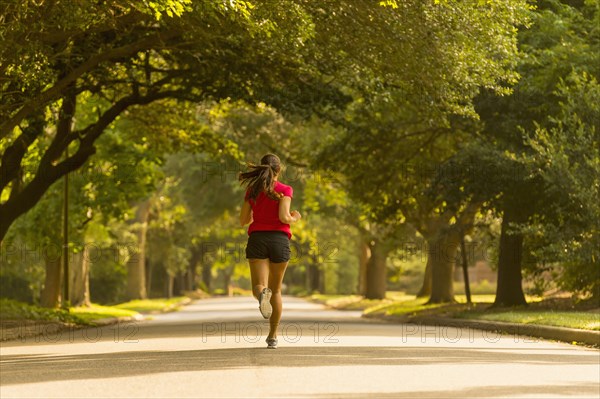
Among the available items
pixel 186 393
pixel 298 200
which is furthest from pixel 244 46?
pixel 298 200

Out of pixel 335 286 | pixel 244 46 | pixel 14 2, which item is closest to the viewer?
pixel 14 2

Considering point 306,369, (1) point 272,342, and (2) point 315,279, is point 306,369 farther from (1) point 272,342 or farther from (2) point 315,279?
(2) point 315,279

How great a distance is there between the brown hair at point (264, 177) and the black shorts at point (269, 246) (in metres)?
0.43

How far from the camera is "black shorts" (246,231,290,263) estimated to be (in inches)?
539

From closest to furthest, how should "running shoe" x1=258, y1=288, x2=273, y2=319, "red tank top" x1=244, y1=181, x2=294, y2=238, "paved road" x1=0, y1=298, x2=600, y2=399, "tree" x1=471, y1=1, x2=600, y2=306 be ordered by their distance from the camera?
→ "paved road" x1=0, y1=298, x2=600, y2=399
"running shoe" x1=258, y1=288, x2=273, y2=319
"red tank top" x1=244, y1=181, x2=294, y2=238
"tree" x1=471, y1=1, x2=600, y2=306

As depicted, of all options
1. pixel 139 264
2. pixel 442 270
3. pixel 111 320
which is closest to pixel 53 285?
pixel 111 320

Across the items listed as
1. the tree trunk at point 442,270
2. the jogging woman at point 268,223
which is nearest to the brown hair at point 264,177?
the jogging woman at point 268,223

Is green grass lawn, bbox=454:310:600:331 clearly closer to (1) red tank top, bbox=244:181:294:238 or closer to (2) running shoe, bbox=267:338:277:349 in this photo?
(2) running shoe, bbox=267:338:277:349

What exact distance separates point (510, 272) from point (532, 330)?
10959 mm

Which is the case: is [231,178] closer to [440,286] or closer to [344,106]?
[440,286]

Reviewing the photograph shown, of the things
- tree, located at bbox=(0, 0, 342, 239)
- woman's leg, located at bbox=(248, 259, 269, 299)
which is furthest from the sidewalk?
woman's leg, located at bbox=(248, 259, 269, 299)

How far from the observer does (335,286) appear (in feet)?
278

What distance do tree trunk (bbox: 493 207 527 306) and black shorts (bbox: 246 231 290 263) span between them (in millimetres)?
17975

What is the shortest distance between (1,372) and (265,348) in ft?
12.6
